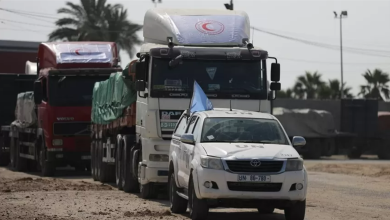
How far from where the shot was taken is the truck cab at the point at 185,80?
18.3 metres

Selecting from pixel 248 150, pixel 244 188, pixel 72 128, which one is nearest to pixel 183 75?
pixel 248 150

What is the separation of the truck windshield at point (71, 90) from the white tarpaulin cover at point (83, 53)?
0.66 m

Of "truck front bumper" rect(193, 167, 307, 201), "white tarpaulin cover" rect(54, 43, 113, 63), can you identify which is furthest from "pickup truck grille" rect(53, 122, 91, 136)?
"truck front bumper" rect(193, 167, 307, 201)

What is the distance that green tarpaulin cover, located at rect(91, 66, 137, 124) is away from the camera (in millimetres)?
21125

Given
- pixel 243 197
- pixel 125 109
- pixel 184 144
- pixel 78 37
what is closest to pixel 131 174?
pixel 125 109

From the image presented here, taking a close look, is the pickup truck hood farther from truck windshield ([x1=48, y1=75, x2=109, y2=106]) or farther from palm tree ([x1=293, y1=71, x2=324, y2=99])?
palm tree ([x1=293, y1=71, x2=324, y2=99])

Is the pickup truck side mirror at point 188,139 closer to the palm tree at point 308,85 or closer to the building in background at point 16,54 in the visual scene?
the building in background at point 16,54

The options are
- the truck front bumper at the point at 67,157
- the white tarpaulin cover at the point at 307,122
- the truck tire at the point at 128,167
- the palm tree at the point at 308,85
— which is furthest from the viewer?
the palm tree at the point at 308,85

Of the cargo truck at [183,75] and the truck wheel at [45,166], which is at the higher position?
the cargo truck at [183,75]

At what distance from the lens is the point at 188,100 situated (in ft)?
60.1

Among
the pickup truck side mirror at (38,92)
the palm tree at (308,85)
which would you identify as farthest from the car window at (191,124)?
the palm tree at (308,85)

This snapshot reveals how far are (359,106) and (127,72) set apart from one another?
90.2ft

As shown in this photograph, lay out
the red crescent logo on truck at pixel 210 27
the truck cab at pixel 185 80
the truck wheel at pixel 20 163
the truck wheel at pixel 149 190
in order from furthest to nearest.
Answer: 1. the truck wheel at pixel 20 163
2. the red crescent logo on truck at pixel 210 27
3. the truck wheel at pixel 149 190
4. the truck cab at pixel 185 80

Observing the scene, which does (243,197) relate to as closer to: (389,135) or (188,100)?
(188,100)
